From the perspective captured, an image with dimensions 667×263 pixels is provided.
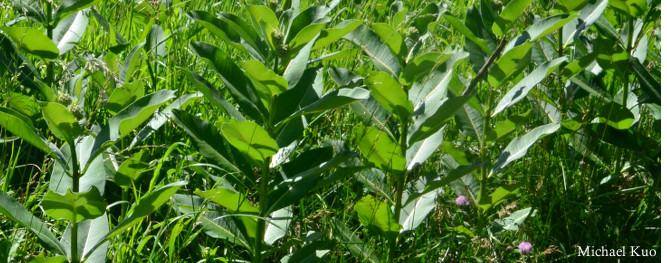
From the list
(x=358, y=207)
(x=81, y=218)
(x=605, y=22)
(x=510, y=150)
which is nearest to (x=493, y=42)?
(x=510, y=150)

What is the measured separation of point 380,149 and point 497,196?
19.0 inches

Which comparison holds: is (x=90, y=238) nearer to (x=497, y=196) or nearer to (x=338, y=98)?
(x=338, y=98)

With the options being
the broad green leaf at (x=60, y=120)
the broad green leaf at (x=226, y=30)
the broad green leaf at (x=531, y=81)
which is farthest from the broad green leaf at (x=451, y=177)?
the broad green leaf at (x=60, y=120)

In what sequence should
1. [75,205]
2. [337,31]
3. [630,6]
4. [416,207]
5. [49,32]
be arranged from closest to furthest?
1. [75,205]
2. [337,31]
3. [416,207]
4. [49,32]
5. [630,6]

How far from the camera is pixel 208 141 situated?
1.97 metres

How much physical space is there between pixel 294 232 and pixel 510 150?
2.33ft

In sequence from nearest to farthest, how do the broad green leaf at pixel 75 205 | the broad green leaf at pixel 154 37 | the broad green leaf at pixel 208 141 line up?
the broad green leaf at pixel 75 205, the broad green leaf at pixel 208 141, the broad green leaf at pixel 154 37

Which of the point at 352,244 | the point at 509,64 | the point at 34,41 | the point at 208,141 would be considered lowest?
the point at 352,244

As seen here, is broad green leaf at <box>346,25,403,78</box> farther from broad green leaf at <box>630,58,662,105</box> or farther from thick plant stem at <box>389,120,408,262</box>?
broad green leaf at <box>630,58,662,105</box>

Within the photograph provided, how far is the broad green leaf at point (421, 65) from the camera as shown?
199 centimetres

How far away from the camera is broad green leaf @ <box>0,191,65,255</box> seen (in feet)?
5.71

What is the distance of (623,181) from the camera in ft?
9.05

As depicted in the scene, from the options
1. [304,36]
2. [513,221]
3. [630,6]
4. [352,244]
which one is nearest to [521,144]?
[513,221]

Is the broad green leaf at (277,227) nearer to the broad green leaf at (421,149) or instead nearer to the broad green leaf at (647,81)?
the broad green leaf at (421,149)
